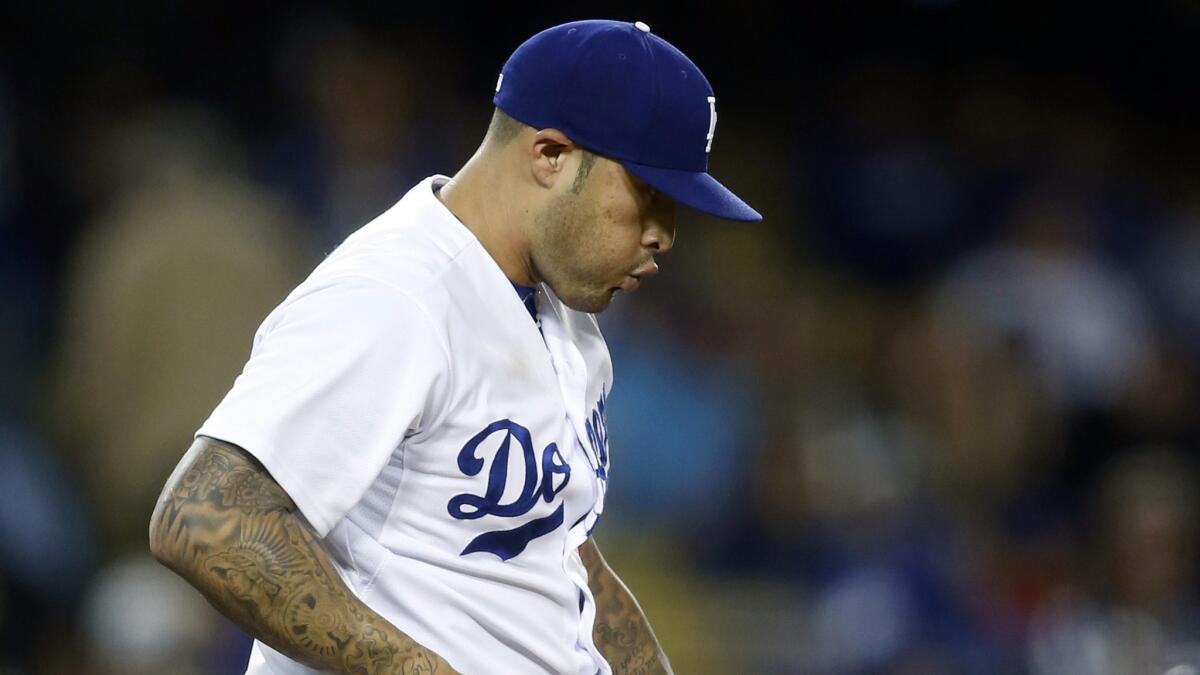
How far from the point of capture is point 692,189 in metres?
2.12

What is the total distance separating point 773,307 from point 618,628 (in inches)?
135

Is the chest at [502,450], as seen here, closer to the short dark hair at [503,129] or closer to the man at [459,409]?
the man at [459,409]

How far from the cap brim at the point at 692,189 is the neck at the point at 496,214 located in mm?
175

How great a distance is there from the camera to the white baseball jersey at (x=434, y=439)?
182 centimetres

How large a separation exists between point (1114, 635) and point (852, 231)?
7.95 ft

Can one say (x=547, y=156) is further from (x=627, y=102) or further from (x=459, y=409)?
(x=459, y=409)

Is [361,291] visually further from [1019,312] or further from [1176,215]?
[1176,215]

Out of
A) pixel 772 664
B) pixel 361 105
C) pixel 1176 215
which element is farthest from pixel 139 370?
pixel 1176 215

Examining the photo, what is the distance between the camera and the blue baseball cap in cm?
207

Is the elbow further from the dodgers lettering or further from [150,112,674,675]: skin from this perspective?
the dodgers lettering

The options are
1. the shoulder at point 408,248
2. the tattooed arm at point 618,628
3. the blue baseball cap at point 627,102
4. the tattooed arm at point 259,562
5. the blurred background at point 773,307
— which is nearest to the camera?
the tattooed arm at point 259,562

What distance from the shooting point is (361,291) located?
6.21 feet

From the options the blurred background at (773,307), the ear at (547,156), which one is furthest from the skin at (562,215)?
the blurred background at (773,307)

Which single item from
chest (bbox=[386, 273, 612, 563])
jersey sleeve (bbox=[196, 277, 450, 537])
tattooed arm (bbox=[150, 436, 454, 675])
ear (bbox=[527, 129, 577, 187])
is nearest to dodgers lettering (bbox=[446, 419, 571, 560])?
chest (bbox=[386, 273, 612, 563])
